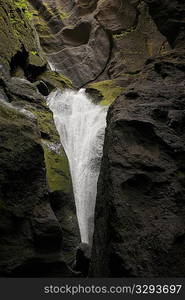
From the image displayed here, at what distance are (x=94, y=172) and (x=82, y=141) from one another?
6.55 ft

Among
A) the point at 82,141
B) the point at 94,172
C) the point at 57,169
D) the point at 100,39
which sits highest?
the point at 100,39

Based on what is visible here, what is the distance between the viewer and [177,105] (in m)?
8.01

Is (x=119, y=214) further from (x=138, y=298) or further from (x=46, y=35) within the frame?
(x=46, y=35)

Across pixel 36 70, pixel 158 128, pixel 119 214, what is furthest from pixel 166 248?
pixel 36 70

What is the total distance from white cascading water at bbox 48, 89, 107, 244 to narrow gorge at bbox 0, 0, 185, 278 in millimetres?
45

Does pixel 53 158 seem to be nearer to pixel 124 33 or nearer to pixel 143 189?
pixel 143 189

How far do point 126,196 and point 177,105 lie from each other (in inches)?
127

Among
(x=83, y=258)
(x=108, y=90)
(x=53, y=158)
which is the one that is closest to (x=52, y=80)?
(x=108, y=90)

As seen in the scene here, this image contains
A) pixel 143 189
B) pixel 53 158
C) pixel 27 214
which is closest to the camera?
pixel 27 214

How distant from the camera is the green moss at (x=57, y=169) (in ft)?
30.5

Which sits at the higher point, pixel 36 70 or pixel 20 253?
pixel 36 70

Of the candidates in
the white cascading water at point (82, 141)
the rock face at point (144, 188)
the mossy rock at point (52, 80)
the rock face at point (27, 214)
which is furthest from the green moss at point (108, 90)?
the rock face at point (27, 214)

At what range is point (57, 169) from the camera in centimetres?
984

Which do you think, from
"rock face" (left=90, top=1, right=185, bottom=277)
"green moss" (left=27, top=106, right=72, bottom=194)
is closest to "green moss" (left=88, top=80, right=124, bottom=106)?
"green moss" (left=27, top=106, right=72, bottom=194)
